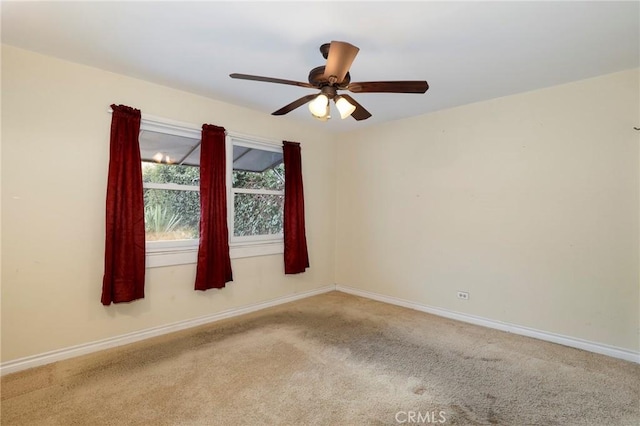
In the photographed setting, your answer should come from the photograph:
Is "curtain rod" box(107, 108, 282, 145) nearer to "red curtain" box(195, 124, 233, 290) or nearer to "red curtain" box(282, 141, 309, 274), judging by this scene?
"red curtain" box(195, 124, 233, 290)

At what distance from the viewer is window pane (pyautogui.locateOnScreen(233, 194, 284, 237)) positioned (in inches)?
148

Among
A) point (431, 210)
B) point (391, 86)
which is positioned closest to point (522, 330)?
point (431, 210)

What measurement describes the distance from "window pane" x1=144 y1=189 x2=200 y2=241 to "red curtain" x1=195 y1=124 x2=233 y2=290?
5.9 inches

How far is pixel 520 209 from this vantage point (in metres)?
3.16

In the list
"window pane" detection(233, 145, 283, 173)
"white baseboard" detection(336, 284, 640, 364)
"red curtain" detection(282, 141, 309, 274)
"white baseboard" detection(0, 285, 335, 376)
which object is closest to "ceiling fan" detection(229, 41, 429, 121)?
"window pane" detection(233, 145, 283, 173)

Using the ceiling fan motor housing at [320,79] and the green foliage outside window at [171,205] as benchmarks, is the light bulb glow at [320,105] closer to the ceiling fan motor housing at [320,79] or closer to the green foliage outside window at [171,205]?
the ceiling fan motor housing at [320,79]

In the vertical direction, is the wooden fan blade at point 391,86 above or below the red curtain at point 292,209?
above

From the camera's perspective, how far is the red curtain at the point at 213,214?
327cm

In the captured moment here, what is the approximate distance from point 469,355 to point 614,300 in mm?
1351

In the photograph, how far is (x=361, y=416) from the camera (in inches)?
72.9

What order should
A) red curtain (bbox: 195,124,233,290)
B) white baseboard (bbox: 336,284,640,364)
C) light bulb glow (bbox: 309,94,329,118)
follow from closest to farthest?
light bulb glow (bbox: 309,94,329,118), white baseboard (bbox: 336,284,640,364), red curtain (bbox: 195,124,233,290)

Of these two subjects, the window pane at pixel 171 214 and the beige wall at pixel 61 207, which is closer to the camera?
the beige wall at pixel 61 207

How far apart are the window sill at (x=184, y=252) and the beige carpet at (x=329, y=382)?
0.72 meters

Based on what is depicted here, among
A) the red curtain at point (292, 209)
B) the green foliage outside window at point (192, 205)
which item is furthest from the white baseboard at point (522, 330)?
the green foliage outside window at point (192, 205)
